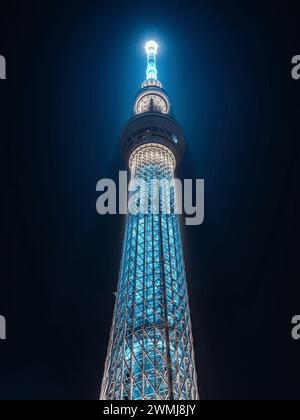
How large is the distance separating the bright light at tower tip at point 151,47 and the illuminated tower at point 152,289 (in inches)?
373

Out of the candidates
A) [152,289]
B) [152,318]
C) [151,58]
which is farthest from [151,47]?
[152,318]

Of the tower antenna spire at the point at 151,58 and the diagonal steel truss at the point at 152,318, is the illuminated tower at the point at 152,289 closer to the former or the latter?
the diagonal steel truss at the point at 152,318

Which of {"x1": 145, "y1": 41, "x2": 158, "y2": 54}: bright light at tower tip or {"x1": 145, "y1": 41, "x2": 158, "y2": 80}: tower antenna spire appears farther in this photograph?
{"x1": 145, "y1": 41, "x2": 158, "y2": 54}: bright light at tower tip

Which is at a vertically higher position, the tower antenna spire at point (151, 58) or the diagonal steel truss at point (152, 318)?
the tower antenna spire at point (151, 58)

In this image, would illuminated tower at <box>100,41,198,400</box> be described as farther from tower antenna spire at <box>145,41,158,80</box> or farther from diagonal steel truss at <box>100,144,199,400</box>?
tower antenna spire at <box>145,41,158,80</box>

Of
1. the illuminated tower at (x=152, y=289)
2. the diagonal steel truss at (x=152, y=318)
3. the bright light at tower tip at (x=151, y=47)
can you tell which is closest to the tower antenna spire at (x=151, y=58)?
the bright light at tower tip at (x=151, y=47)

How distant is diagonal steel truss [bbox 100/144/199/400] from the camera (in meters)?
19.6

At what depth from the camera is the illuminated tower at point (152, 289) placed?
19.9 m

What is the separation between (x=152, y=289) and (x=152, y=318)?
199 centimetres

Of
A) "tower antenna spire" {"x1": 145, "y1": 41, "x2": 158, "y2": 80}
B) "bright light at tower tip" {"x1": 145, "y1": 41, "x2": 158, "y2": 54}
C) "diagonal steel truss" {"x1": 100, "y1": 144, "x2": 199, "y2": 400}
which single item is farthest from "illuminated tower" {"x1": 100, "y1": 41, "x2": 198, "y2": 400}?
"bright light at tower tip" {"x1": 145, "y1": 41, "x2": 158, "y2": 54}

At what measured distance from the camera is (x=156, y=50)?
46.0 meters

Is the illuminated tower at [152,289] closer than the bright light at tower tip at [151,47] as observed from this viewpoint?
Yes
